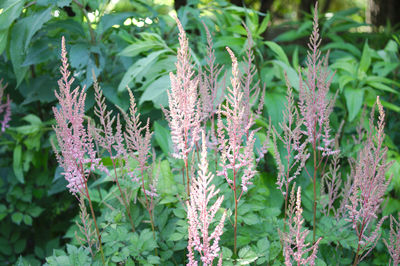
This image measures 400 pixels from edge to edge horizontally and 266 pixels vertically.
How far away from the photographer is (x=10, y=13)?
6.77 ft

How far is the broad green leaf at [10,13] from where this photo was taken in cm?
203

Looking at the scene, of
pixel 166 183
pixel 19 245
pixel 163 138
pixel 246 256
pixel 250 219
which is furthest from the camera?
pixel 19 245

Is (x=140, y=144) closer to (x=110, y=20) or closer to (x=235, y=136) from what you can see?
(x=235, y=136)

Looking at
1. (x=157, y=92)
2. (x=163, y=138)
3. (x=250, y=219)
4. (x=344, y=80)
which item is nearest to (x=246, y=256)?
(x=250, y=219)

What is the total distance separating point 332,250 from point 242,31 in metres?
1.49

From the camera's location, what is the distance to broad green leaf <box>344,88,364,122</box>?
85.3 inches

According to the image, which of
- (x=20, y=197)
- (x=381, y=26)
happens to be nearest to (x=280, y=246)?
(x=20, y=197)

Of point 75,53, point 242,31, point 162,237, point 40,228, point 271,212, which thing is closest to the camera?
point 162,237

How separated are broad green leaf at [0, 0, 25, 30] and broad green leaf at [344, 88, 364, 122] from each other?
1.85 metres

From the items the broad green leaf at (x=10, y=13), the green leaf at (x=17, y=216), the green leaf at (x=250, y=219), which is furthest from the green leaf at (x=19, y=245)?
the green leaf at (x=250, y=219)

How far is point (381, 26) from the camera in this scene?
14.2ft

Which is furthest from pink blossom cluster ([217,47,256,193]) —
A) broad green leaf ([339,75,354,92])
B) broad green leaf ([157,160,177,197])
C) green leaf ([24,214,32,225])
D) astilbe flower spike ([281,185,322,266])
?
green leaf ([24,214,32,225])

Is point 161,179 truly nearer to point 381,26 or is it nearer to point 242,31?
point 242,31

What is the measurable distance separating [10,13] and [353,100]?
1934 millimetres
